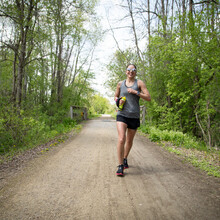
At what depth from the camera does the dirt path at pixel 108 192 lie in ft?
7.11

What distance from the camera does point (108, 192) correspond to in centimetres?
271

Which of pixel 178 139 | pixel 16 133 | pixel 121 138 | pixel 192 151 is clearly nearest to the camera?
pixel 121 138

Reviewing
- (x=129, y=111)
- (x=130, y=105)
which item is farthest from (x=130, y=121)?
(x=130, y=105)

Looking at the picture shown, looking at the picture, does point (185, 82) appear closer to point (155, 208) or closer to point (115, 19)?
point (115, 19)

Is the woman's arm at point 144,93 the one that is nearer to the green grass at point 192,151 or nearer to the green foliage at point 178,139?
the green grass at point 192,151

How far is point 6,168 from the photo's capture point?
13.5ft

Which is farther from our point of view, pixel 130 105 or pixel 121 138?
pixel 130 105

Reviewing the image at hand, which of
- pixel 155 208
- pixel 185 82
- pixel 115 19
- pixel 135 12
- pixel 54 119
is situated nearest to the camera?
pixel 155 208

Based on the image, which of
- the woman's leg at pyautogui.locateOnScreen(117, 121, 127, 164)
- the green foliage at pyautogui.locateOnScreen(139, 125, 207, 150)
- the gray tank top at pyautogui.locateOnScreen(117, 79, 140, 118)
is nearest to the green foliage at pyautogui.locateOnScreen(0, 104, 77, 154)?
Result: the woman's leg at pyautogui.locateOnScreen(117, 121, 127, 164)

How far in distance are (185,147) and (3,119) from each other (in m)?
6.18

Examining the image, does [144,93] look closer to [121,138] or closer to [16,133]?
[121,138]

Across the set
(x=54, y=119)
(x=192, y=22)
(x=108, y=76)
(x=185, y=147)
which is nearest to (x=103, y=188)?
(x=185, y=147)

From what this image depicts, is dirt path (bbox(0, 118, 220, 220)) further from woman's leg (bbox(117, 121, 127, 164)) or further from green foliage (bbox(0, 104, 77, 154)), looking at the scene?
green foliage (bbox(0, 104, 77, 154))

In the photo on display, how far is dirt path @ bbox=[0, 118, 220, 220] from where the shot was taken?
217 centimetres
